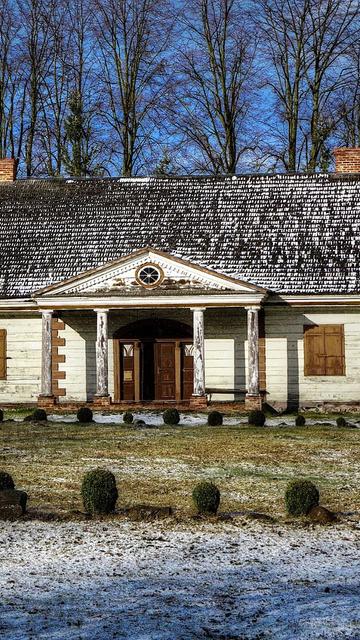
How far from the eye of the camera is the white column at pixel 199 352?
2328cm

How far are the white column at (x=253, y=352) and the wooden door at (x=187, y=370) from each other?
2.36m

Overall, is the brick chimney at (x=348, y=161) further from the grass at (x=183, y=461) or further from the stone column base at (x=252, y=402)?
the grass at (x=183, y=461)

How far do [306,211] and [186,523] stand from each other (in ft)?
57.8

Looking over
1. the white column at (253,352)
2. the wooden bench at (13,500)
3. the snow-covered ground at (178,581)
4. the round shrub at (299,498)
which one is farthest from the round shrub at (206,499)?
the white column at (253,352)

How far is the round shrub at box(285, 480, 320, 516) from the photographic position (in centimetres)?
991

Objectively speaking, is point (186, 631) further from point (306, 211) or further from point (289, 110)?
point (289, 110)

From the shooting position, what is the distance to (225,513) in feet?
33.7

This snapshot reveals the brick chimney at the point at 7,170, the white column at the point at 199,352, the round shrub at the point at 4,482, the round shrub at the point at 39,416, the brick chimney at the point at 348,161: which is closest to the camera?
the round shrub at the point at 4,482

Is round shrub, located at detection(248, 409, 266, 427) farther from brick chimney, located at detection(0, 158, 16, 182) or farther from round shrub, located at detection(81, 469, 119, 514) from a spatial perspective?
brick chimney, located at detection(0, 158, 16, 182)

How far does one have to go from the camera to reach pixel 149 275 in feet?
76.9

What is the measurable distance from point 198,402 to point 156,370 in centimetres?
263

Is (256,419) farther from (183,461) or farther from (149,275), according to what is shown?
(183,461)

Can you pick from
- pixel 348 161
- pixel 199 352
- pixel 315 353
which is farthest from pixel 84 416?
pixel 348 161

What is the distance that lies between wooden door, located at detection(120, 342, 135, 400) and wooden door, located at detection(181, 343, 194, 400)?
54.7 inches
